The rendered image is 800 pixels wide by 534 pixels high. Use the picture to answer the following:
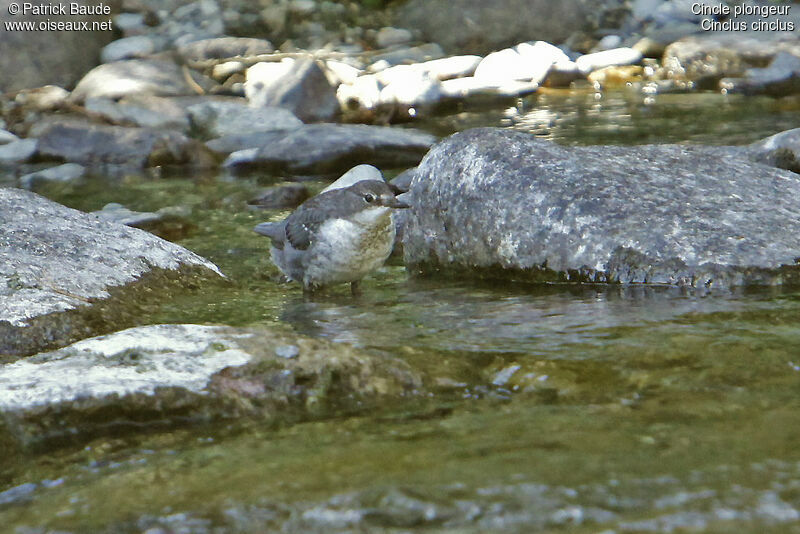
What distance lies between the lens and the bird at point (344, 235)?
19.2 feet

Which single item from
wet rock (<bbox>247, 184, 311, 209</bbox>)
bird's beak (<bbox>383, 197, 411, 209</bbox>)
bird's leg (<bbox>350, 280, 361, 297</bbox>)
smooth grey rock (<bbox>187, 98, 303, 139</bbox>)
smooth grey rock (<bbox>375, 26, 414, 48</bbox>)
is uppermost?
smooth grey rock (<bbox>375, 26, 414, 48</bbox>)

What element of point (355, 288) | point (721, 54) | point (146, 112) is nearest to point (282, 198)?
point (355, 288)

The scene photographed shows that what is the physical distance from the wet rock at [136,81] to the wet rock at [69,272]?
7.16 meters

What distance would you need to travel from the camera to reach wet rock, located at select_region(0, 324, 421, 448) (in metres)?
3.63

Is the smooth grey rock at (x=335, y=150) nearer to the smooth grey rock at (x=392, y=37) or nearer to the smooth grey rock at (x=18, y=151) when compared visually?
the smooth grey rock at (x=18, y=151)

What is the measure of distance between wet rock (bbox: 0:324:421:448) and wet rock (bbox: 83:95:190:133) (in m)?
9.04

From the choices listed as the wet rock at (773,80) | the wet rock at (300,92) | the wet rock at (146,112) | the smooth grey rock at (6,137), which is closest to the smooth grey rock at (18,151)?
the smooth grey rock at (6,137)

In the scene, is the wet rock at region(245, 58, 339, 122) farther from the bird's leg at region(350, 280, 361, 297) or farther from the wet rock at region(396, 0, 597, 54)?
the bird's leg at region(350, 280, 361, 297)

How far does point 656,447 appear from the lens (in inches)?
121

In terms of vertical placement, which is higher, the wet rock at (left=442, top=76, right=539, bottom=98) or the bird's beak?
the wet rock at (left=442, top=76, right=539, bottom=98)

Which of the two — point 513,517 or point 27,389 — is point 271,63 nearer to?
point 27,389

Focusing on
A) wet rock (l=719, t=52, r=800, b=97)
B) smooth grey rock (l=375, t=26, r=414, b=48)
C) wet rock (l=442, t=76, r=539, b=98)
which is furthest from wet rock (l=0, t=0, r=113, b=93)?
wet rock (l=719, t=52, r=800, b=97)

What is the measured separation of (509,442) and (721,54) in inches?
514

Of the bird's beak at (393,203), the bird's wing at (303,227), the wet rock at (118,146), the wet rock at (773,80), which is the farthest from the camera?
the wet rock at (773,80)
